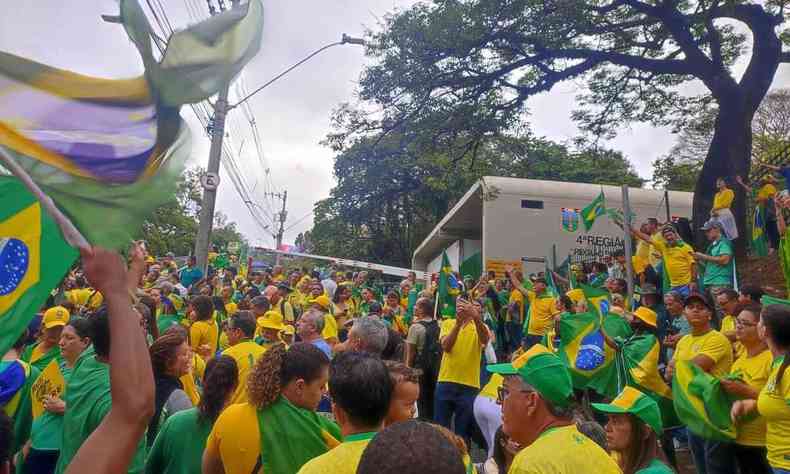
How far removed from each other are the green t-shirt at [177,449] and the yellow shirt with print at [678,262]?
328 inches

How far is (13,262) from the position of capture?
1.74 metres

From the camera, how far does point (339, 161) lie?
121ft

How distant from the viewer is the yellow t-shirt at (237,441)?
2873 mm

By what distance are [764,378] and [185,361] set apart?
3979 mm

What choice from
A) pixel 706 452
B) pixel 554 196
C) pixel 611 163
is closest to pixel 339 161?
pixel 611 163

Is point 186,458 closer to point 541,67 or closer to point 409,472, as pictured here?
point 409,472

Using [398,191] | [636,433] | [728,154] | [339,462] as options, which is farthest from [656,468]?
[398,191]

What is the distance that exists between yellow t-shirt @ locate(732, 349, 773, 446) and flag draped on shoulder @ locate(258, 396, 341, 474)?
3095mm

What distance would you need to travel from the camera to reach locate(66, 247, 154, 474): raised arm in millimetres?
1457

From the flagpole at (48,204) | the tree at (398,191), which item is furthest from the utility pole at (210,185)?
the tree at (398,191)

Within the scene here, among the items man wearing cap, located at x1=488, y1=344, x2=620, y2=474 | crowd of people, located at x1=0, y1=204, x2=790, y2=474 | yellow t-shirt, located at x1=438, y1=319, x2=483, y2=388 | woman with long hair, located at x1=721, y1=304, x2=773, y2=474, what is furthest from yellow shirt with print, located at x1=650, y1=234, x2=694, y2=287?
man wearing cap, located at x1=488, y1=344, x2=620, y2=474

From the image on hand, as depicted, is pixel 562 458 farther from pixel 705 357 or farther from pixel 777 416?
pixel 705 357

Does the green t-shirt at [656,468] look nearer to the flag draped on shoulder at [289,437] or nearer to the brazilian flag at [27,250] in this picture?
the flag draped on shoulder at [289,437]

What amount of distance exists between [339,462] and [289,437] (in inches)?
28.7
